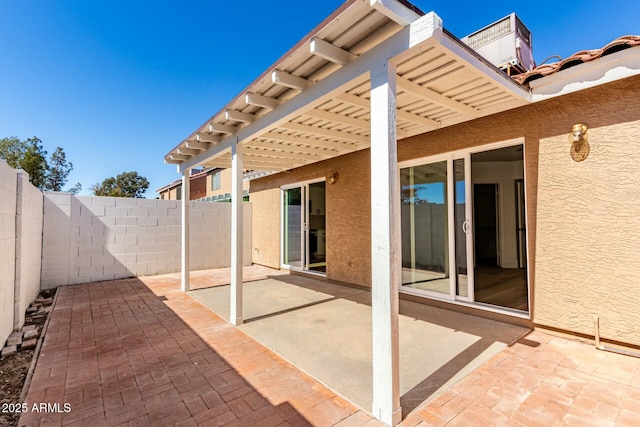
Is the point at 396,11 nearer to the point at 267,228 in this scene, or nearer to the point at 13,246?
the point at 13,246

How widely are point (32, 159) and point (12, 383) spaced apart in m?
34.7

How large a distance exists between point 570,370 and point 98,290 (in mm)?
10105

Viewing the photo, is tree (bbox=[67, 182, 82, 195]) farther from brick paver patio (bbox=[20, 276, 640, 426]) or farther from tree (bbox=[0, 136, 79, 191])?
brick paver patio (bbox=[20, 276, 640, 426])

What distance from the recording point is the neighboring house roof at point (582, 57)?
3.43m

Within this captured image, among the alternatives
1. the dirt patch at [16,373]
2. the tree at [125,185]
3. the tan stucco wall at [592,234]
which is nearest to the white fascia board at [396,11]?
the tan stucco wall at [592,234]

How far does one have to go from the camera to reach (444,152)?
571cm

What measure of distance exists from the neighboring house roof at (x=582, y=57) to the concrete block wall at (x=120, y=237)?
10.2 meters

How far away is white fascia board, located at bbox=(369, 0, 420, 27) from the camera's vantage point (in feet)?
7.63

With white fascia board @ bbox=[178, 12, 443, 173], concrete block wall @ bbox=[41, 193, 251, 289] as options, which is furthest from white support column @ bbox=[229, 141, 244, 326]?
concrete block wall @ bbox=[41, 193, 251, 289]

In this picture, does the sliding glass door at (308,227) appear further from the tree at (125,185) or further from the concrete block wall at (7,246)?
the tree at (125,185)

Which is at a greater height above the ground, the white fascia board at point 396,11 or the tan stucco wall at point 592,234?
the white fascia board at point 396,11

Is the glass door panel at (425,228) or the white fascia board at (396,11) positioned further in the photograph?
the glass door panel at (425,228)

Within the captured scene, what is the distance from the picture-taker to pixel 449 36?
8.87ft

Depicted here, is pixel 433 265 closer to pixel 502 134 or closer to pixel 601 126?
pixel 502 134
